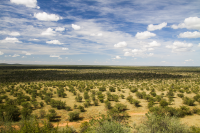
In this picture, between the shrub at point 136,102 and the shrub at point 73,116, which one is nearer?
the shrub at point 73,116

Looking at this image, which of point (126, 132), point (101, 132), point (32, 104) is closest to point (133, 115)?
point (126, 132)

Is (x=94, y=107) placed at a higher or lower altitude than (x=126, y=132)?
lower

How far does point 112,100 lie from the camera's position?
59.7 ft

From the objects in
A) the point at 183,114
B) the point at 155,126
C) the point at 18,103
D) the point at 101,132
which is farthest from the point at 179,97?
the point at 18,103

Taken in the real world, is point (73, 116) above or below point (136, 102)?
below

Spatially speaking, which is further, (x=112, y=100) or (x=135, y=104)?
(x=112, y=100)

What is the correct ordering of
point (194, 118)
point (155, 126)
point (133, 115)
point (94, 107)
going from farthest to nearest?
point (94, 107) → point (133, 115) → point (194, 118) → point (155, 126)

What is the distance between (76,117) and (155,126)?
27.1 feet

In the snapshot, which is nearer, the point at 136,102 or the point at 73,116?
the point at 73,116

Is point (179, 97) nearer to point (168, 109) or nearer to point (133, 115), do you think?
point (168, 109)

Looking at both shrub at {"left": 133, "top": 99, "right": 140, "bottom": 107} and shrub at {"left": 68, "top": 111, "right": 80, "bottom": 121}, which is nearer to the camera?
shrub at {"left": 68, "top": 111, "right": 80, "bottom": 121}

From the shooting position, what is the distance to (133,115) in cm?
1257

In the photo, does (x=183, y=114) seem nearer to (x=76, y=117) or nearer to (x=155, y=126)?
(x=155, y=126)

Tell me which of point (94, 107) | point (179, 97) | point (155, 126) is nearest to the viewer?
point (155, 126)
